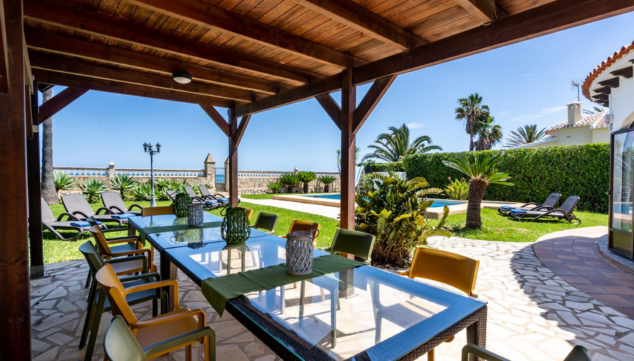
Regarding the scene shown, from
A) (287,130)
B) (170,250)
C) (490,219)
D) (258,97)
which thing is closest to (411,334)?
(170,250)

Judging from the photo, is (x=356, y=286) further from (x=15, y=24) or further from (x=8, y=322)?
(x=15, y=24)

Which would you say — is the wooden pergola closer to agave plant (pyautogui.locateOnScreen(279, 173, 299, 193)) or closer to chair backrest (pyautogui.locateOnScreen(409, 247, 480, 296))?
chair backrest (pyautogui.locateOnScreen(409, 247, 480, 296))

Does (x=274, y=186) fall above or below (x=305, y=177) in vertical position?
below

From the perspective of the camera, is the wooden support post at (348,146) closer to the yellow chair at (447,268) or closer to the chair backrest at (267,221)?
the chair backrest at (267,221)

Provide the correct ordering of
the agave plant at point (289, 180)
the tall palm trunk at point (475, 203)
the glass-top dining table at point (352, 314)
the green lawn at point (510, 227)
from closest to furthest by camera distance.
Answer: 1. the glass-top dining table at point (352, 314)
2. the green lawn at point (510, 227)
3. the tall palm trunk at point (475, 203)
4. the agave plant at point (289, 180)

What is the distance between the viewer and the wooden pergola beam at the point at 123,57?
130 inches

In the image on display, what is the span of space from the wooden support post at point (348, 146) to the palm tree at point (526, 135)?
31.5 metres

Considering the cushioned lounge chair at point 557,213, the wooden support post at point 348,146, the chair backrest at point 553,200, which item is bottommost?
the cushioned lounge chair at point 557,213

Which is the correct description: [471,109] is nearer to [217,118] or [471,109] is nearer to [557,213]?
[557,213]

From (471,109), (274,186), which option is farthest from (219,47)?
(471,109)

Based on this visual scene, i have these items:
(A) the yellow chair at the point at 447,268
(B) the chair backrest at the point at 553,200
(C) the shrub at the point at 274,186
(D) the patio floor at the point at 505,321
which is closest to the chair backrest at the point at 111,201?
(D) the patio floor at the point at 505,321

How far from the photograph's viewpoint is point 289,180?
56.5ft

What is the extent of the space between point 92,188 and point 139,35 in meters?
11.0

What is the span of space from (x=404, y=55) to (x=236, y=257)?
2.76 metres
